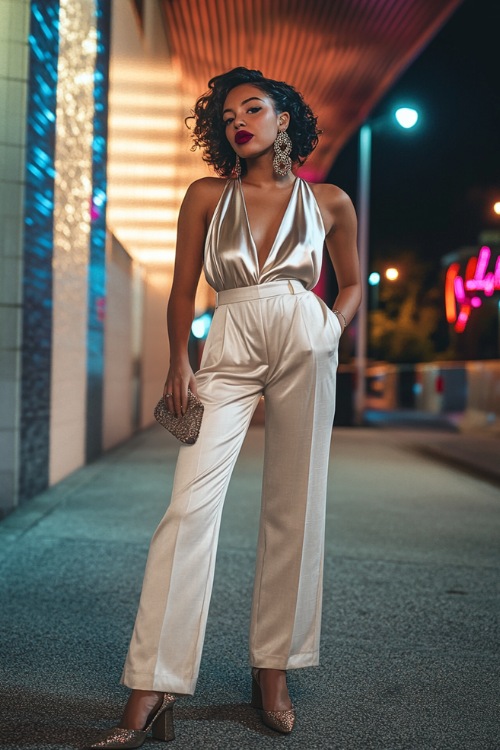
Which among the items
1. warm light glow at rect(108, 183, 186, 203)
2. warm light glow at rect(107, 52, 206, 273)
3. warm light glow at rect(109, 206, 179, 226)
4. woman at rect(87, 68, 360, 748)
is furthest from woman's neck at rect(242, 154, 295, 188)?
warm light glow at rect(109, 206, 179, 226)

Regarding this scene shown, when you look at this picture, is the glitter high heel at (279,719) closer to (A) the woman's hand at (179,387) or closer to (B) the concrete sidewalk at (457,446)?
(A) the woman's hand at (179,387)

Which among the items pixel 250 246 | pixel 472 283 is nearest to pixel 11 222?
pixel 250 246

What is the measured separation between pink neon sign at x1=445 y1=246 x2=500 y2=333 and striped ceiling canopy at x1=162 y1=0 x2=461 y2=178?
4.14m

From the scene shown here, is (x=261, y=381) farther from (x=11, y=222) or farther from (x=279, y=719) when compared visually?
(x=11, y=222)

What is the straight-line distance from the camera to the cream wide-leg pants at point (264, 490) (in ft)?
8.20

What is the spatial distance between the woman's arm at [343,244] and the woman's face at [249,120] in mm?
246

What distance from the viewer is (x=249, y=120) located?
2.74 m

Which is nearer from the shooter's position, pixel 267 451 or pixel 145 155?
pixel 267 451

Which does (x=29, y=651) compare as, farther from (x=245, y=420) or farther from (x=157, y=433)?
(x=157, y=433)

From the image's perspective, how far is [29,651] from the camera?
3234 millimetres

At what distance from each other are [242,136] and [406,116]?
1395 centimetres

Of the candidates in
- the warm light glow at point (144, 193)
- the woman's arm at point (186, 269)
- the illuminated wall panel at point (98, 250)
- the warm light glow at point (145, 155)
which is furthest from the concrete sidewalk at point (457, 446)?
the woman's arm at point (186, 269)

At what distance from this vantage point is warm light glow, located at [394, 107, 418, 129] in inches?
619

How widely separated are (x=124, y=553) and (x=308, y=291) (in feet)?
8.83
